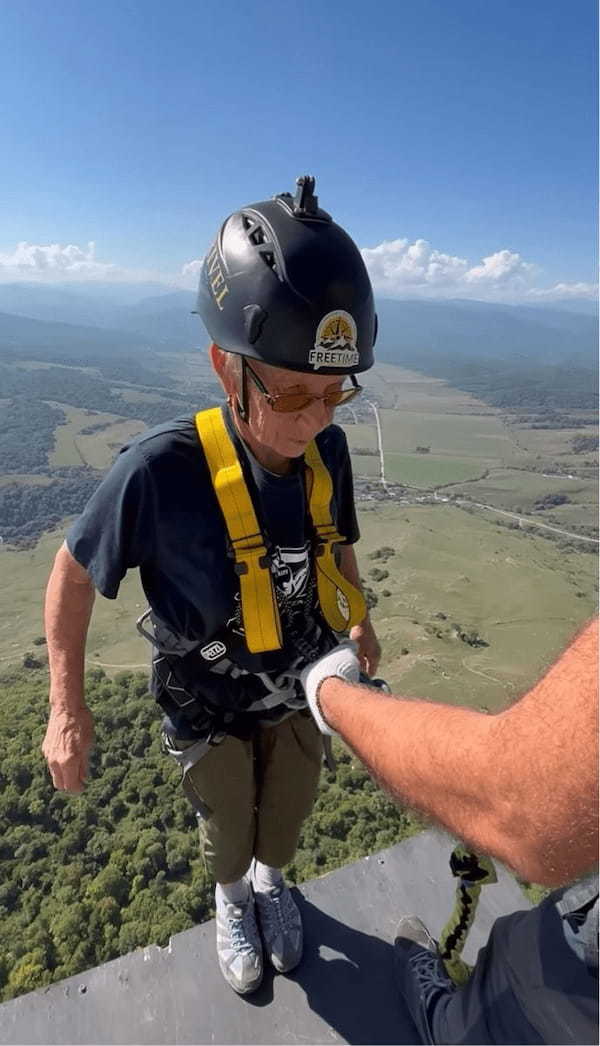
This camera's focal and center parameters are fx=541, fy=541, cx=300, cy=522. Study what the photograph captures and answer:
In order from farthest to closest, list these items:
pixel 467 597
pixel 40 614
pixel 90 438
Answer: pixel 90 438 < pixel 40 614 < pixel 467 597

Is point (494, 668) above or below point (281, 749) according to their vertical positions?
below

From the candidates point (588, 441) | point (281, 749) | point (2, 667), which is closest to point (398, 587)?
point (2, 667)

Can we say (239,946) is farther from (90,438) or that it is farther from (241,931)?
(90,438)

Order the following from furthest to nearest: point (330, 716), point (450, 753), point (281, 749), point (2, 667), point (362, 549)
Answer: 1. point (362, 549)
2. point (2, 667)
3. point (281, 749)
4. point (330, 716)
5. point (450, 753)

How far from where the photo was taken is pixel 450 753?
1195 millimetres

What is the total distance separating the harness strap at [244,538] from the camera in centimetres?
221

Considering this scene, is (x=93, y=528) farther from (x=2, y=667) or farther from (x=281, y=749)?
Answer: (x=2, y=667)

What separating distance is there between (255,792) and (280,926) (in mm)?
855

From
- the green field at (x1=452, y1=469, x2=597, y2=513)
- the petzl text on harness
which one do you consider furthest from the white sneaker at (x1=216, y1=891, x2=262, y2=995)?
the green field at (x1=452, y1=469, x2=597, y2=513)

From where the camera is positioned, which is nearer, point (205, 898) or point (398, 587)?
point (205, 898)

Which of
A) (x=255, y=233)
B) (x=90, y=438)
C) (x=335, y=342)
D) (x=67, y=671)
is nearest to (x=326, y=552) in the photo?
(x=335, y=342)

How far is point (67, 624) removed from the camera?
7.73ft

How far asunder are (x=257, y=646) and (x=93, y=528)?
833 millimetres

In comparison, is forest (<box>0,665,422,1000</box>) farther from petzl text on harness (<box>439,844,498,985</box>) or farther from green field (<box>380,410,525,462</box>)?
green field (<box>380,410,525,462</box>)
